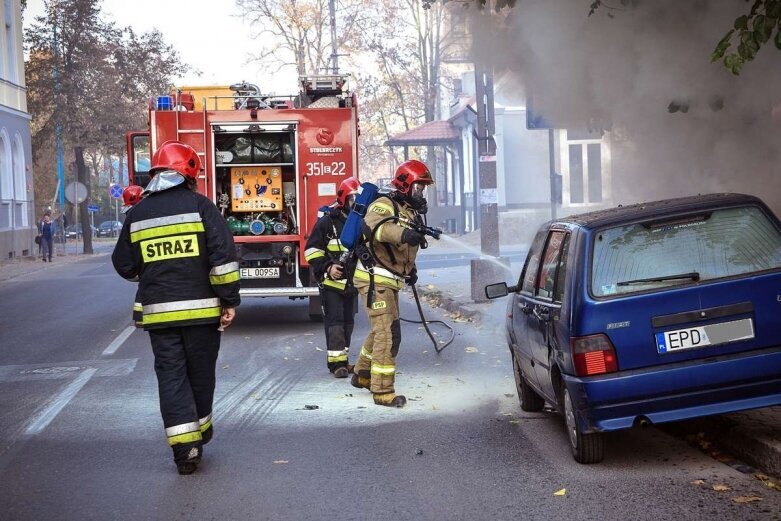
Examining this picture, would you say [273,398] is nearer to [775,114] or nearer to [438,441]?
[438,441]

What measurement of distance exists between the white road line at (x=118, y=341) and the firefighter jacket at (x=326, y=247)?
309cm

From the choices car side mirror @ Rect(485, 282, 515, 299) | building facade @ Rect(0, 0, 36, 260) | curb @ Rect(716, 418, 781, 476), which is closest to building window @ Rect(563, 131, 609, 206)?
building facade @ Rect(0, 0, 36, 260)

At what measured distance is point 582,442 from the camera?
6.02 m

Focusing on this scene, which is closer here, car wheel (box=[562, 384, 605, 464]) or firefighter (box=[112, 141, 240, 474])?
car wheel (box=[562, 384, 605, 464])

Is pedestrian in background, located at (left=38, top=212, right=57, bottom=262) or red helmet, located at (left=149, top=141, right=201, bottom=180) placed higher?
red helmet, located at (left=149, top=141, right=201, bottom=180)

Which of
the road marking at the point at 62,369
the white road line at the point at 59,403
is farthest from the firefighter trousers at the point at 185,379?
the road marking at the point at 62,369

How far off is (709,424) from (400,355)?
5096 mm

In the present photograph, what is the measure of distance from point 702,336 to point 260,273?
28.6 feet

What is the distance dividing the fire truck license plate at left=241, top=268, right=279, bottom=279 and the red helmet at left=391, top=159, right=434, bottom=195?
5.48 metres

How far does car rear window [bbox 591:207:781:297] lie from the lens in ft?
19.0

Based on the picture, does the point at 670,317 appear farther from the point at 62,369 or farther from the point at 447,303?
the point at 447,303

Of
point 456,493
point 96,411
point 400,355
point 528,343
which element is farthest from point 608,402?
point 400,355

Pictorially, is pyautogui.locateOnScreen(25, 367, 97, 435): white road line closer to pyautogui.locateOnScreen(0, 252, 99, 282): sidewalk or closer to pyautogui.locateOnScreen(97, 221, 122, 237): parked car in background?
pyautogui.locateOnScreen(0, 252, 99, 282): sidewalk

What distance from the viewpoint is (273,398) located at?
29.1ft
